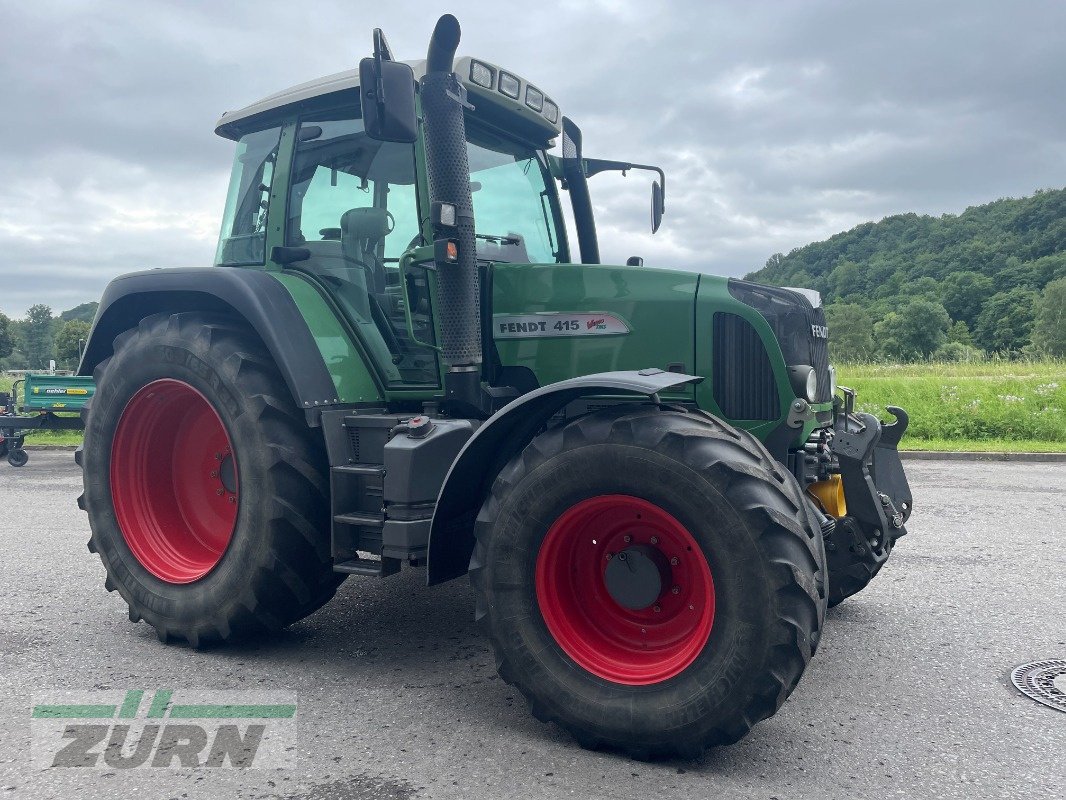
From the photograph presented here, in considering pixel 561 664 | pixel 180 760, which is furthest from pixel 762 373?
pixel 180 760

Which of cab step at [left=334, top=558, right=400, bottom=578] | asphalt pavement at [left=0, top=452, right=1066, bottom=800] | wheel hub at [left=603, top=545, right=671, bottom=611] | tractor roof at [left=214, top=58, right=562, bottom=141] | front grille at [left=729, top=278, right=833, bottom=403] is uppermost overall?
tractor roof at [left=214, top=58, right=562, bottom=141]

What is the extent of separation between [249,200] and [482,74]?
1.52 metres

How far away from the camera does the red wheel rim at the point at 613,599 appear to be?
9.68 ft

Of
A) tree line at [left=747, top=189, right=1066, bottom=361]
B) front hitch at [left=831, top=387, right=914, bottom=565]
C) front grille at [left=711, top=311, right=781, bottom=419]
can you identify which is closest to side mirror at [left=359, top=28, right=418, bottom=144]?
front grille at [left=711, top=311, right=781, bottom=419]

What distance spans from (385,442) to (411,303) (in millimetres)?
684

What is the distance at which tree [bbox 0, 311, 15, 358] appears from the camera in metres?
71.3

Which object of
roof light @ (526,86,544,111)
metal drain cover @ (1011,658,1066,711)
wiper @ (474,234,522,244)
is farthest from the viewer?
roof light @ (526,86,544,111)

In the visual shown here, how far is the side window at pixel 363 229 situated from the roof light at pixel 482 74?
448 millimetres

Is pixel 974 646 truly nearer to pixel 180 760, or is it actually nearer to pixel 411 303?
pixel 411 303

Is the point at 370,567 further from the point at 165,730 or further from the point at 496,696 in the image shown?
the point at 165,730

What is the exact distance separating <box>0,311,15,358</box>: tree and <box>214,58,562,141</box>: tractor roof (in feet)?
259

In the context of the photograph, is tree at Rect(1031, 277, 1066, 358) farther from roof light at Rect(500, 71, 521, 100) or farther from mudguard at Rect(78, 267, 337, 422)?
mudguard at Rect(78, 267, 337, 422)

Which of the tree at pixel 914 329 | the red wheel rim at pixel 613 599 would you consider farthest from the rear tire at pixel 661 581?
the tree at pixel 914 329

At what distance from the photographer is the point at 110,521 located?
4352 millimetres
